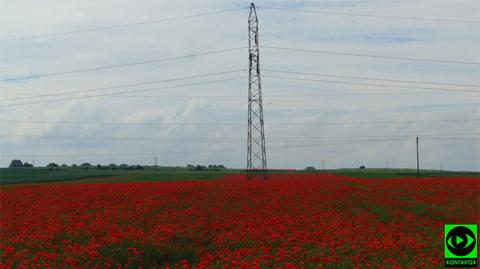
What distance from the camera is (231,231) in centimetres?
1606

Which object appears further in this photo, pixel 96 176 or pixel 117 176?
pixel 96 176

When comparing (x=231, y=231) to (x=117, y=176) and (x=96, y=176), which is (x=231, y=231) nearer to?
(x=117, y=176)

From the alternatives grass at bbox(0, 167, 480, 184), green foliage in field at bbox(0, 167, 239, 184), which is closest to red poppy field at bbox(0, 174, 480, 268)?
grass at bbox(0, 167, 480, 184)

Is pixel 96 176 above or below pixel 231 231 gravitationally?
above

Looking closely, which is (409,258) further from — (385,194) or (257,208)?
(385,194)

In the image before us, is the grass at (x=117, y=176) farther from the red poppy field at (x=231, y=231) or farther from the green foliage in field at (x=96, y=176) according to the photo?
the red poppy field at (x=231, y=231)

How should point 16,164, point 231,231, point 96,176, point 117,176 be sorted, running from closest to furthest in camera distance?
point 231,231 < point 117,176 < point 96,176 < point 16,164

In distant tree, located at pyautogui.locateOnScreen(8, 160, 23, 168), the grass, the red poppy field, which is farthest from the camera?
distant tree, located at pyautogui.locateOnScreen(8, 160, 23, 168)

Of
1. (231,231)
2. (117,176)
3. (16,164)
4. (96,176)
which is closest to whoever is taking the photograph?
(231,231)

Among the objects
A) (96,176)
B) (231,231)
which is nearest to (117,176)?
(96,176)

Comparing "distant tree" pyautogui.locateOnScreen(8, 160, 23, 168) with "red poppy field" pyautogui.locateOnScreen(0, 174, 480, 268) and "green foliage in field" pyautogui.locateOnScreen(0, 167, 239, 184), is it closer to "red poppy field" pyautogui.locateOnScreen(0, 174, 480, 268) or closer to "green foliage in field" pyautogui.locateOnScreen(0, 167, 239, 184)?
"green foliage in field" pyautogui.locateOnScreen(0, 167, 239, 184)

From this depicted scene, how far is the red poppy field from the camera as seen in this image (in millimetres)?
12164

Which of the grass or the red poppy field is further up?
the grass

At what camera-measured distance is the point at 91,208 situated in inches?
872
